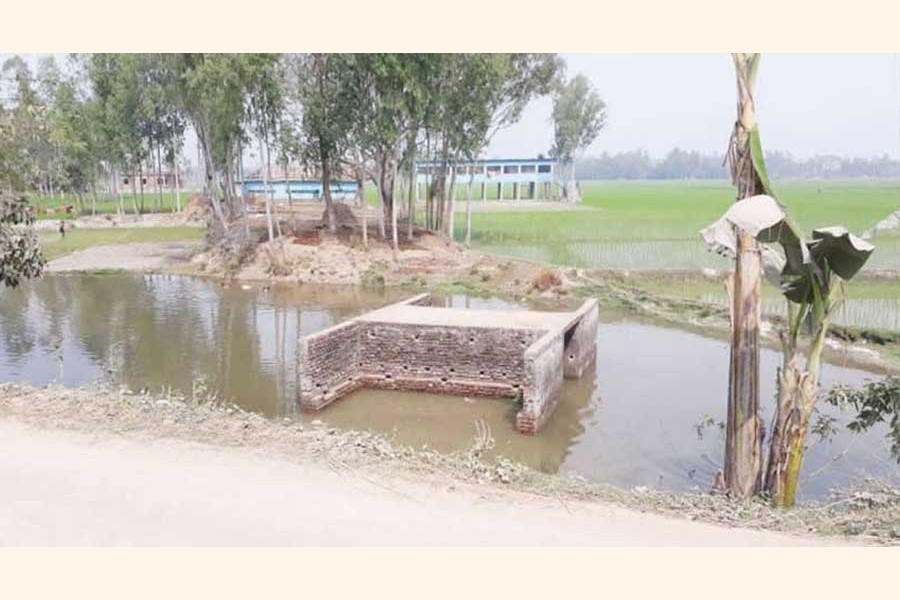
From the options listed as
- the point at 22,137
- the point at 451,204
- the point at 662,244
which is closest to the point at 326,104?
the point at 451,204

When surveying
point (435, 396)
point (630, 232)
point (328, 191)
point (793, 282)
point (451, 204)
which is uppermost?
point (328, 191)

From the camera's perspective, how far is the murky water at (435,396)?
28.0 feet

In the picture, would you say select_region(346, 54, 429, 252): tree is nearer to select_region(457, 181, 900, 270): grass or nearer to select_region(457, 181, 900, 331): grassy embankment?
select_region(457, 181, 900, 331): grassy embankment

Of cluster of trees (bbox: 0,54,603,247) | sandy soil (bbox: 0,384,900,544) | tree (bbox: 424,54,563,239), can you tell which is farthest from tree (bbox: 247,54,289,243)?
sandy soil (bbox: 0,384,900,544)

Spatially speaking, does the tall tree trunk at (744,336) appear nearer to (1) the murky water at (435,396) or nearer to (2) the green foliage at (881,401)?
(2) the green foliage at (881,401)

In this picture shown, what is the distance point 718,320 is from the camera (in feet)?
51.3

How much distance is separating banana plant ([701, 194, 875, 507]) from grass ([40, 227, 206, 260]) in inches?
1063

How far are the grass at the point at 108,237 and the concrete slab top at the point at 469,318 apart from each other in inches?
800

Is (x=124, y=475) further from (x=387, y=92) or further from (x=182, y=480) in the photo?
(x=387, y=92)

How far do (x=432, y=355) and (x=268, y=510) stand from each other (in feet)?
19.3

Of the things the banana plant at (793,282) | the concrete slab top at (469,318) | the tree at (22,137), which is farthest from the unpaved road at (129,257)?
the banana plant at (793,282)

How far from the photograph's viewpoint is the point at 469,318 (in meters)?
11.4

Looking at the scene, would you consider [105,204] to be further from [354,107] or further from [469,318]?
[469,318]

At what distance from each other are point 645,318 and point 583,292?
9.37 ft
